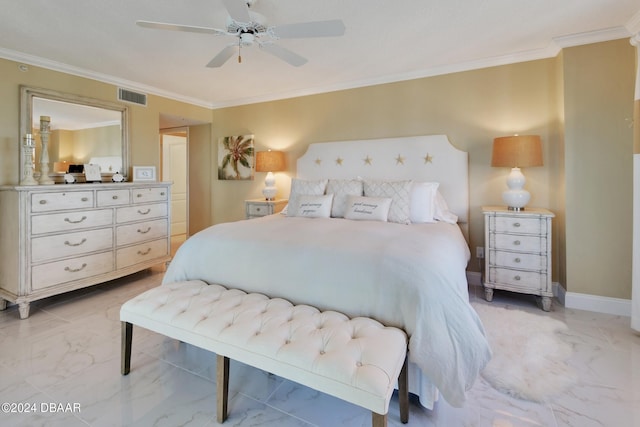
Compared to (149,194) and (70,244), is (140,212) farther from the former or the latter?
(70,244)

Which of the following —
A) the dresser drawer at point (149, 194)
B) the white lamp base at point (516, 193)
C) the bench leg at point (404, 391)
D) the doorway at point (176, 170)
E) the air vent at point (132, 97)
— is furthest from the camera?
the doorway at point (176, 170)

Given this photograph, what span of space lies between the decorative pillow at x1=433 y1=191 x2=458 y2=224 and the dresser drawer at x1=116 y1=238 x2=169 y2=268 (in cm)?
325

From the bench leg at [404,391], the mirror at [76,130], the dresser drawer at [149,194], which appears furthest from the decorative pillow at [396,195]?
the mirror at [76,130]

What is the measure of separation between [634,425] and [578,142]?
7.31ft

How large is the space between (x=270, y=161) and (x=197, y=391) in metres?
3.05

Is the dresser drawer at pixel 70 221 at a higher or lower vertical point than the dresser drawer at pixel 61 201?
lower

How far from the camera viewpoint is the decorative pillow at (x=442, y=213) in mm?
3125

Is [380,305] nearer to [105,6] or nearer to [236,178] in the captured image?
[105,6]

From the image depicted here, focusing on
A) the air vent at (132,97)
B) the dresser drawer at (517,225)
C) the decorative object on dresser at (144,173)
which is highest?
the air vent at (132,97)

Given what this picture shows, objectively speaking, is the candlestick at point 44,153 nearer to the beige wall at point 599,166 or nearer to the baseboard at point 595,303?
the beige wall at point 599,166

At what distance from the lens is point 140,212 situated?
3.61 metres

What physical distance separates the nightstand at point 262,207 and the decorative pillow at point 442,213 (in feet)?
6.64

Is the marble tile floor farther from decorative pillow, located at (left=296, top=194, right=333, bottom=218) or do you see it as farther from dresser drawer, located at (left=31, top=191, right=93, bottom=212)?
decorative pillow, located at (left=296, top=194, right=333, bottom=218)

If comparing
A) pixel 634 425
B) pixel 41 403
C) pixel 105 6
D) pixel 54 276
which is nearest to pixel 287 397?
pixel 41 403
